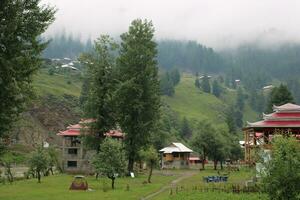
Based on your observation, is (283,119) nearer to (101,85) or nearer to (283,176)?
(101,85)

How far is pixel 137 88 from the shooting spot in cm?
6944

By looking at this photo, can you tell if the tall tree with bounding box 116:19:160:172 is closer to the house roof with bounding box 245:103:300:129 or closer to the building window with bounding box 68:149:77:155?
the house roof with bounding box 245:103:300:129

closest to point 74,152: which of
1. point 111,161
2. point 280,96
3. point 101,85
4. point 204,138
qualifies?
point 101,85

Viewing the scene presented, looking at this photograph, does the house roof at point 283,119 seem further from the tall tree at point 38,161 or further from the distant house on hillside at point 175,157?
the distant house on hillside at point 175,157

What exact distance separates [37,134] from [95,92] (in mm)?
76922

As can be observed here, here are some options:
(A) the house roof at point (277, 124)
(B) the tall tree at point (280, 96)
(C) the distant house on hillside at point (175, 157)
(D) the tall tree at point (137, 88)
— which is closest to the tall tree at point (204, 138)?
(B) the tall tree at point (280, 96)

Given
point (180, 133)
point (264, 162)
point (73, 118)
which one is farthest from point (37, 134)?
point (264, 162)

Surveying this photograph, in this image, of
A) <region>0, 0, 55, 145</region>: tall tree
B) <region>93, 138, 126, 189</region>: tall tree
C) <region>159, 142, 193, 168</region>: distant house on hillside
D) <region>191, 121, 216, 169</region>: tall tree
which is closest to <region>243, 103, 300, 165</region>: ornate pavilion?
<region>93, 138, 126, 189</region>: tall tree

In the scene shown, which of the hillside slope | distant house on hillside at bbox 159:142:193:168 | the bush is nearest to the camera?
the bush

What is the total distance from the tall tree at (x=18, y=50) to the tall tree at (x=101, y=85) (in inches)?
1302

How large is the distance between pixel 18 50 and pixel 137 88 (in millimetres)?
36422

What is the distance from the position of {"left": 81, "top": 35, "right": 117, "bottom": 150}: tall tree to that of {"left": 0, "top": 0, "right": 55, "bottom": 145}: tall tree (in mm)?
33062

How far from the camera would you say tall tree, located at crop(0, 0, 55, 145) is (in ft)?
108

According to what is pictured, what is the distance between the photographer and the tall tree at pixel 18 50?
33031 mm
